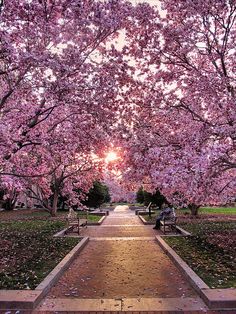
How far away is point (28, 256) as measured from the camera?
1099 cm

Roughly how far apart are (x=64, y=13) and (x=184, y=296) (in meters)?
7.09

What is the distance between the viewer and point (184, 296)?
7395 millimetres

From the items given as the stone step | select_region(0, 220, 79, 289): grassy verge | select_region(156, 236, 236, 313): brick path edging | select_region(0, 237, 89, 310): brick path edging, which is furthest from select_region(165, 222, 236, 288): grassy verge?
select_region(0, 220, 79, 289): grassy verge

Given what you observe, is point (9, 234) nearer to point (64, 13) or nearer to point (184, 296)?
point (64, 13)

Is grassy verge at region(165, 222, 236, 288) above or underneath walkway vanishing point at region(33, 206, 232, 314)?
above

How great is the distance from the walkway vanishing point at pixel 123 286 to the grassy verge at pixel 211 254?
0.46 m

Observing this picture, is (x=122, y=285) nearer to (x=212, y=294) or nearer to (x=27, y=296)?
(x=212, y=294)

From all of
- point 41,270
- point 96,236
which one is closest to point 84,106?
point 41,270

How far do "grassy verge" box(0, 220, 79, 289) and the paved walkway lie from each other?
1.58 feet

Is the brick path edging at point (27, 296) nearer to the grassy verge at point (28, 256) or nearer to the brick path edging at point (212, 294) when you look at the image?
the grassy verge at point (28, 256)

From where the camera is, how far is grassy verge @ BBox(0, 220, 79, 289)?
8141mm

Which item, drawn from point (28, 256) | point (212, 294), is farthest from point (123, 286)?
point (28, 256)

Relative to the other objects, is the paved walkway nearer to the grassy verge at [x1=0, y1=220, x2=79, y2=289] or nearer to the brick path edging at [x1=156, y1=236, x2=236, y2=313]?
the brick path edging at [x1=156, y1=236, x2=236, y2=313]

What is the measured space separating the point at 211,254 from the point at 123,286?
3.86 m
